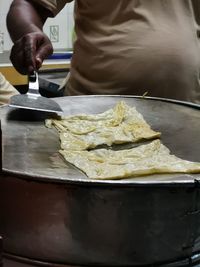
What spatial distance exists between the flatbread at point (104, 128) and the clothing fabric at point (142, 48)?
11 cm

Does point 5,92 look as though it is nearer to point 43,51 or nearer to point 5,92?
point 5,92

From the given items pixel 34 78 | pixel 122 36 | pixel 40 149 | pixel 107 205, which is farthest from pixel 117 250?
pixel 122 36

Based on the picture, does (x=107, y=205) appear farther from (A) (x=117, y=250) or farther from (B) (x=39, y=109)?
(B) (x=39, y=109)

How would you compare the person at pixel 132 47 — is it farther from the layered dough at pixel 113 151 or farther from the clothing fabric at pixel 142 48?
the layered dough at pixel 113 151

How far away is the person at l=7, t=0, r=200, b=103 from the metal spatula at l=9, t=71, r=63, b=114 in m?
0.05

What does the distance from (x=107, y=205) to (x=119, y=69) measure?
25.6 inches

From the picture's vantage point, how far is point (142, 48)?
4.31ft

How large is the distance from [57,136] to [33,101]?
0.11 m

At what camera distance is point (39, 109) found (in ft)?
3.78

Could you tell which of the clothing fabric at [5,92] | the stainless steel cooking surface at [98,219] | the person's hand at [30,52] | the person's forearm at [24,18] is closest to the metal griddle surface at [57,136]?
the stainless steel cooking surface at [98,219]

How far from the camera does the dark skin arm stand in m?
1.26

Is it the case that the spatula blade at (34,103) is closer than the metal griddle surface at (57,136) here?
No

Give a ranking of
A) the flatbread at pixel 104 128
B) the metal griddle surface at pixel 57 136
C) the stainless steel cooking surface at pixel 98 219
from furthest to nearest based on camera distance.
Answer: the flatbread at pixel 104 128 < the metal griddle surface at pixel 57 136 < the stainless steel cooking surface at pixel 98 219

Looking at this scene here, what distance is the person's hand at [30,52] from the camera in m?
1.25
